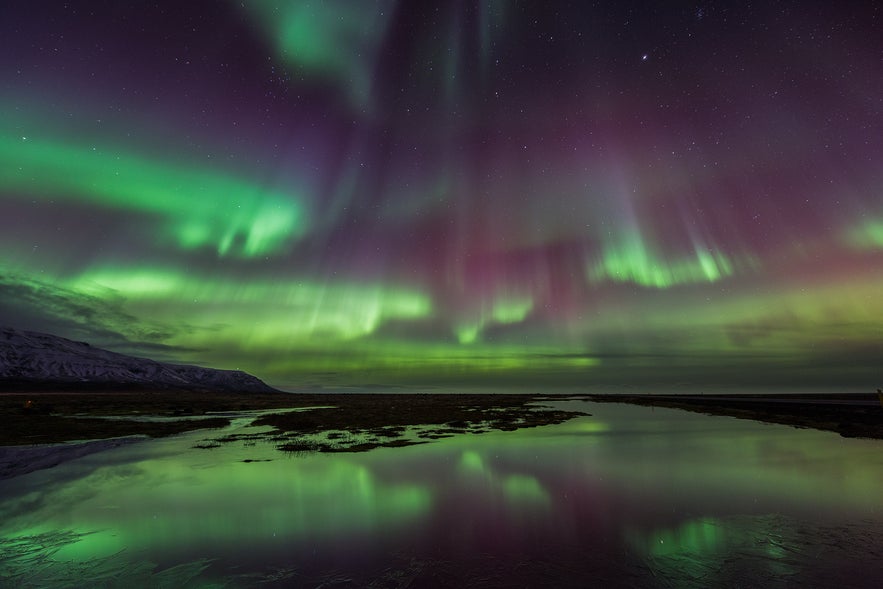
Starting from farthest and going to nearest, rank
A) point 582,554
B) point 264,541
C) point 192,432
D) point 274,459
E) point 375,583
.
Result: point 192,432 < point 274,459 < point 264,541 < point 582,554 < point 375,583

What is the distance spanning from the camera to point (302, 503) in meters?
20.4

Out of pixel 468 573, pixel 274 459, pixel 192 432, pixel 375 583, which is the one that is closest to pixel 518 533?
pixel 468 573

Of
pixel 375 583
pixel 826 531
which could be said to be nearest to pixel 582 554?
pixel 375 583

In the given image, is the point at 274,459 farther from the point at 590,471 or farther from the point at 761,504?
the point at 761,504

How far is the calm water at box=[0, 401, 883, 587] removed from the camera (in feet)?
40.9

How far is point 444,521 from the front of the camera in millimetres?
17781

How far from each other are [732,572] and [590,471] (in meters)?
16.7

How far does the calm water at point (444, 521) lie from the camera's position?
1245 cm

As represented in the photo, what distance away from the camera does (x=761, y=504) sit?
19750 mm

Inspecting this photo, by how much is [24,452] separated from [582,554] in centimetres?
4164

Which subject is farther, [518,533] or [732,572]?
[518,533]

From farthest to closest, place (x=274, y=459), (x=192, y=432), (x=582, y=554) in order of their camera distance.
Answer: (x=192, y=432) → (x=274, y=459) → (x=582, y=554)

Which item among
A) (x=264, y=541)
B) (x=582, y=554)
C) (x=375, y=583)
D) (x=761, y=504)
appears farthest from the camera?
(x=761, y=504)

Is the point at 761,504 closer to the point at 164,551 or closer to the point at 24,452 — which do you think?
the point at 164,551
